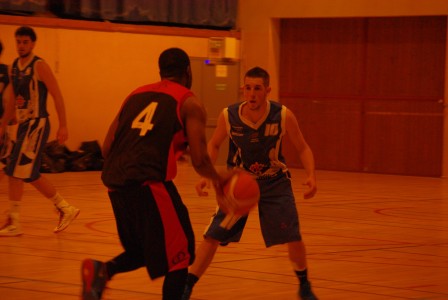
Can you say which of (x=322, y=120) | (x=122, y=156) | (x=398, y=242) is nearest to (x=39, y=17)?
(x=322, y=120)

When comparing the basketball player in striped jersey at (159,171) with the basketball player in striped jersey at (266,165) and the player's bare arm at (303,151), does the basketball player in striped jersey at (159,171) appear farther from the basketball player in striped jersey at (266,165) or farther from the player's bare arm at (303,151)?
the player's bare arm at (303,151)

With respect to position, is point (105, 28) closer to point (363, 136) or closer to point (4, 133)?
point (363, 136)

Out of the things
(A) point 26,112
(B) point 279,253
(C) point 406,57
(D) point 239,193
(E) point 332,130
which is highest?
(C) point 406,57

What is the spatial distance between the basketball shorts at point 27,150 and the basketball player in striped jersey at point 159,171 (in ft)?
13.1

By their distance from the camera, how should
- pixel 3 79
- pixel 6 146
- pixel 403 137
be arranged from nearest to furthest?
pixel 3 79 < pixel 6 146 < pixel 403 137

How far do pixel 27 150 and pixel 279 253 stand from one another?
2.50m

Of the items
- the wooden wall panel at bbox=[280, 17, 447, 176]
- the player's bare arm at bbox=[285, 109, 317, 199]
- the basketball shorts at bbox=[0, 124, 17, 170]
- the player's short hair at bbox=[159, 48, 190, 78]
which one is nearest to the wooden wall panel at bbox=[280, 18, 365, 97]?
the wooden wall panel at bbox=[280, 17, 447, 176]

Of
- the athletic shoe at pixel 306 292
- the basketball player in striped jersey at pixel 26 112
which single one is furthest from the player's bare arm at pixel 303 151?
the basketball player in striped jersey at pixel 26 112

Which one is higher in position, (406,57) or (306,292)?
(406,57)

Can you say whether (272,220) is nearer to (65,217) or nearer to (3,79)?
(65,217)

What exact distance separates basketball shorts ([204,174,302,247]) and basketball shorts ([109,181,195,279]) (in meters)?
1.17

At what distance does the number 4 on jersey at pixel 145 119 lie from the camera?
500 cm

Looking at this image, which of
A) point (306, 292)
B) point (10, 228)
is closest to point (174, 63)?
point (306, 292)

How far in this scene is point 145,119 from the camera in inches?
198
